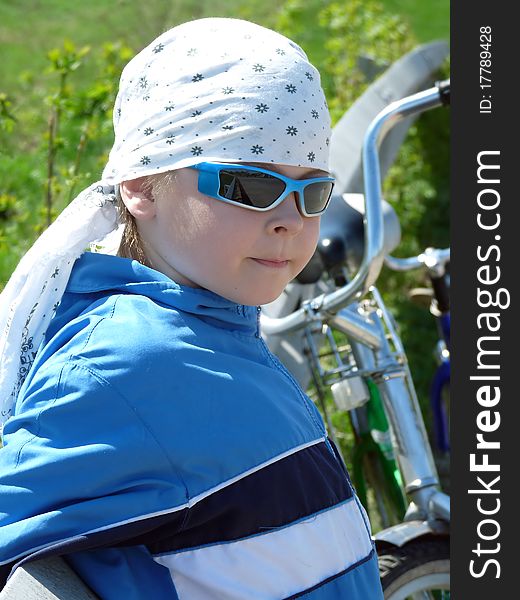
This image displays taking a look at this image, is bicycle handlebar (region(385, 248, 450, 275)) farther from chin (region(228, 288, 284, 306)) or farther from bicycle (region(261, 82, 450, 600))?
chin (region(228, 288, 284, 306))

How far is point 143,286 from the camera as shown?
1.63 meters

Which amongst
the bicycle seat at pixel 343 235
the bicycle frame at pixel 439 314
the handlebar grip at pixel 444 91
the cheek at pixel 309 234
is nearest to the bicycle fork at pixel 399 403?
the bicycle seat at pixel 343 235

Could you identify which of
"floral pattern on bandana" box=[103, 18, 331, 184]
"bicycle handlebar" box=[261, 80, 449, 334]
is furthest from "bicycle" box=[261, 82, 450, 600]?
"floral pattern on bandana" box=[103, 18, 331, 184]

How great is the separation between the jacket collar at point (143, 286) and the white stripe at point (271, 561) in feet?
1.22

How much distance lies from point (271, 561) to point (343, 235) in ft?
4.77

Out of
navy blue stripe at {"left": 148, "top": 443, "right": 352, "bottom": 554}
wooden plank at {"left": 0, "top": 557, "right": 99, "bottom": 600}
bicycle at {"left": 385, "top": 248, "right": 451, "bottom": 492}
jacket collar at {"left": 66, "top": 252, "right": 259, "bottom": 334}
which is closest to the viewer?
wooden plank at {"left": 0, "top": 557, "right": 99, "bottom": 600}

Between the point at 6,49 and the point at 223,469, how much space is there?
19.1 feet

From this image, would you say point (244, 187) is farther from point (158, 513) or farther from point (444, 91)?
point (444, 91)

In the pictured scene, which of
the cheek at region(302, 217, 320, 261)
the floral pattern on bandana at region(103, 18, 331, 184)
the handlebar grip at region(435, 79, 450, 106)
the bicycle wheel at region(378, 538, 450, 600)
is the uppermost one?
the handlebar grip at region(435, 79, 450, 106)

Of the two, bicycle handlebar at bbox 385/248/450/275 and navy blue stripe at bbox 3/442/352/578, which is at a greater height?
bicycle handlebar at bbox 385/248/450/275

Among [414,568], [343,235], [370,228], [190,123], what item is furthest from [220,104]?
[414,568]

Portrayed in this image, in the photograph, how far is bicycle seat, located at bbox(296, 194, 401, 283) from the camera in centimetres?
286

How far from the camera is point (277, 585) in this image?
1552 millimetres

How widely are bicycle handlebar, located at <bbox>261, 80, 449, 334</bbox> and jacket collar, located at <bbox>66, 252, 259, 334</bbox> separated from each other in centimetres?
91
